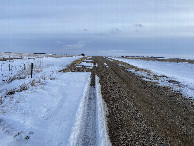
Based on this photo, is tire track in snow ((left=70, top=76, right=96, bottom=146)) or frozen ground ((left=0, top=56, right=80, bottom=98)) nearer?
tire track in snow ((left=70, top=76, right=96, bottom=146))

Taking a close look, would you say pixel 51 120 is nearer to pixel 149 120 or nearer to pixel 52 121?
pixel 52 121

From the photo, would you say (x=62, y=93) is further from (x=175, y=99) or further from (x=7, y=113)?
(x=175, y=99)

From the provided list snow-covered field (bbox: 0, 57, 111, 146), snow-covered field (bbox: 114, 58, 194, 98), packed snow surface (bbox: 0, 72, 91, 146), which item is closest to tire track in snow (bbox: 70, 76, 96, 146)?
snow-covered field (bbox: 0, 57, 111, 146)

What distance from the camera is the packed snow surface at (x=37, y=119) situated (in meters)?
3.91

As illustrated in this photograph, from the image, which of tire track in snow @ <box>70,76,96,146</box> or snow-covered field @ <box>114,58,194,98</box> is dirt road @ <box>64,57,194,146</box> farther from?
snow-covered field @ <box>114,58,194,98</box>

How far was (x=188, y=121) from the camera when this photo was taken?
527 centimetres

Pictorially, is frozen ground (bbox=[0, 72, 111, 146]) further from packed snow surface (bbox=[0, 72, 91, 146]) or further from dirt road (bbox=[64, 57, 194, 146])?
dirt road (bbox=[64, 57, 194, 146])

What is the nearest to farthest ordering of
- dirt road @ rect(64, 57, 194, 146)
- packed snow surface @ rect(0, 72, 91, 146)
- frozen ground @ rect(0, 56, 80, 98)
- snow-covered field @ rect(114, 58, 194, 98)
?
packed snow surface @ rect(0, 72, 91, 146), dirt road @ rect(64, 57, 194, 146), frozen ground @ rect(0, 56, 80, 98), snow-covered field @ rect(114, 58, 194, 98)

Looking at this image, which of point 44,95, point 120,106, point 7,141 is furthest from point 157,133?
point 44,95

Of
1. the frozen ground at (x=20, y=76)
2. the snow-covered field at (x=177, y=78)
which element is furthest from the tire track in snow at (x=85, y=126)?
the snow-covered field at (x=177, y=78)

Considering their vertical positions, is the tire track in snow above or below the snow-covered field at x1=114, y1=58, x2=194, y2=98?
below

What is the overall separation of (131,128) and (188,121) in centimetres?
228

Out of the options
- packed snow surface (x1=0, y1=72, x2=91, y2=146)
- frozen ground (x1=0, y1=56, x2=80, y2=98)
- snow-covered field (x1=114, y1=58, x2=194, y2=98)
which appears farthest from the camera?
snow-covered field (x1=114, y1=58, x2=194, y2=98)

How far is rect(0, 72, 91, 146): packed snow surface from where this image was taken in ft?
12.8
